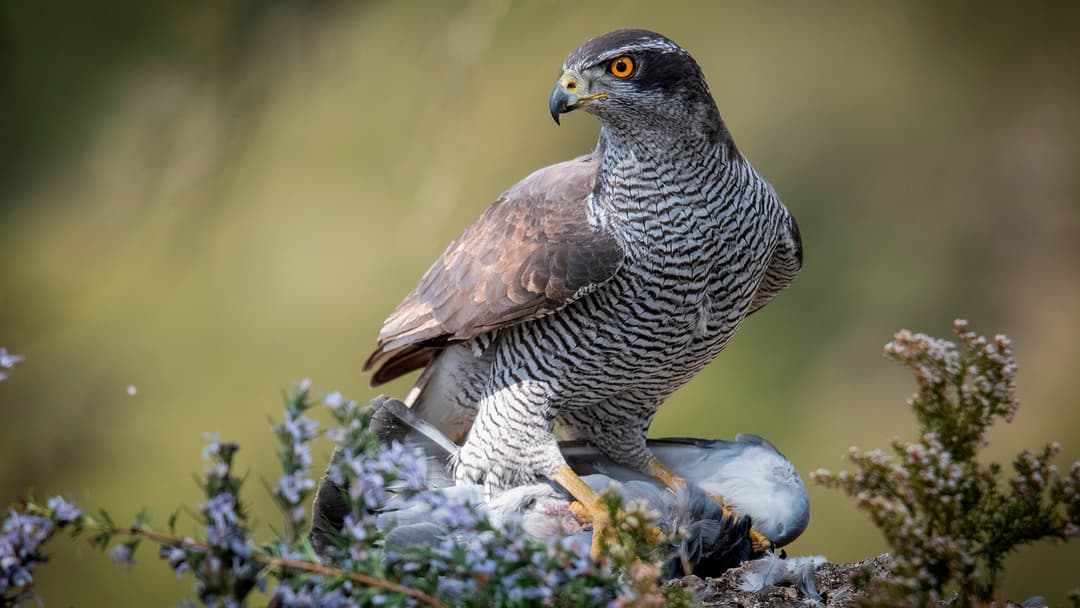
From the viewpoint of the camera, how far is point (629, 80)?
5.38 ft

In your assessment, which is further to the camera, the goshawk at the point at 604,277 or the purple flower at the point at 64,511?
the goshawk at the point at 604,277

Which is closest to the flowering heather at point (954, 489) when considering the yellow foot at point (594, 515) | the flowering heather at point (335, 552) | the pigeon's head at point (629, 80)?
the flowering heather at point (335, 552)

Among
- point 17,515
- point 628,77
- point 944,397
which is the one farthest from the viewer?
point 628,77

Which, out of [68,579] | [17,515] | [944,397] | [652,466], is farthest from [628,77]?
[68,579]

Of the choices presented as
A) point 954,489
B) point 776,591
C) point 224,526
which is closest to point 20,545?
point 224,526

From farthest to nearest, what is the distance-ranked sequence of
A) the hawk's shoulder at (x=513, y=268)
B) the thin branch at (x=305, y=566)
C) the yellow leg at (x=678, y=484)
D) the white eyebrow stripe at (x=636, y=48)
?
the yellow leg at (x=678, y=484) < the hawk's shoulder at (x=513, y=268) < the white eyebrow stripe at (x=636, y=48) < the thin branch at (x=305, y=566)

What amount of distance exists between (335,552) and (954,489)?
Answer: 0.62 metres

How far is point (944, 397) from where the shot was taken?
111 centimetres

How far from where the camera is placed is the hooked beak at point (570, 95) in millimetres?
1638

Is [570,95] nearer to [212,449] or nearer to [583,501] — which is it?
[583,501]

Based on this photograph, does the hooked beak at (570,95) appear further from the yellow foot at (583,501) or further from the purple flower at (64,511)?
the purple flower at (64,511)

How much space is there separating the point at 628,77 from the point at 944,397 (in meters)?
0.76

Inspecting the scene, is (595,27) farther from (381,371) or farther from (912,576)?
(912,576)

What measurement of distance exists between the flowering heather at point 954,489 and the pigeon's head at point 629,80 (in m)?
0.68
